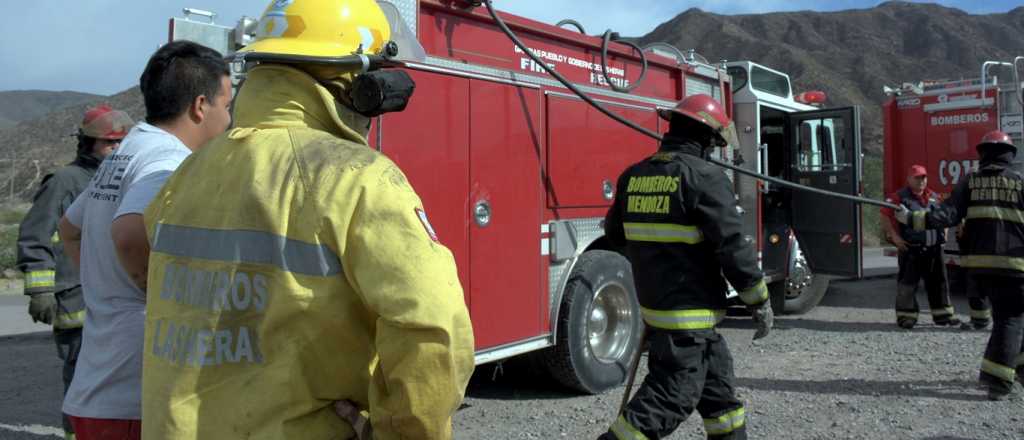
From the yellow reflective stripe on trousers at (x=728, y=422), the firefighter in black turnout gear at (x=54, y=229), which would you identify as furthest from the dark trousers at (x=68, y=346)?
the yellow reflective stripe on trousers at (x=728, y=422)

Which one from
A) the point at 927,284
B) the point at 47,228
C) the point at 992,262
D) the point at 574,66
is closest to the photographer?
the point at 47,228

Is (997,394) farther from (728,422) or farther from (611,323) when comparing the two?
(728,422)

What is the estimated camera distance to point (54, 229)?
14.3 ft

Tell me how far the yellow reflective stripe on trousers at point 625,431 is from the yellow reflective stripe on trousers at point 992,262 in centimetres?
335

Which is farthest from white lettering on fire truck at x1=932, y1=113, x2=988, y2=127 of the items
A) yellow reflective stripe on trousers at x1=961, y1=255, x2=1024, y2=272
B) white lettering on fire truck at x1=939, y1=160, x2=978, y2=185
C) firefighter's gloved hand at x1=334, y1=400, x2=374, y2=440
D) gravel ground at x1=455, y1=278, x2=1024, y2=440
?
firefighter's gloved hand at x1=334, y1=400, x2=374, y2=440

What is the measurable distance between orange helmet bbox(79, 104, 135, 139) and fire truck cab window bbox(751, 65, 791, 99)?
18.9ft

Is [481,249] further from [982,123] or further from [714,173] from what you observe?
[982,123]

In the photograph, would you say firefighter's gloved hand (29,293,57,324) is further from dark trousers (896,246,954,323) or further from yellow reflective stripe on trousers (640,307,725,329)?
dark trousers (896,246,954,323)

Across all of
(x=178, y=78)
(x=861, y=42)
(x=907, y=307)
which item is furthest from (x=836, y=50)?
(x=178, y=78)

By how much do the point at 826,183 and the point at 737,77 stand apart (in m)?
1.47

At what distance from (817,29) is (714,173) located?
232ft

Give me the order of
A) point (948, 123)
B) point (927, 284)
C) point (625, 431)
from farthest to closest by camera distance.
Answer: point (948, 123) < point (927, 284) < point (625, 431)

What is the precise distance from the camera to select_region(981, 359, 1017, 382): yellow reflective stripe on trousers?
5.30 m

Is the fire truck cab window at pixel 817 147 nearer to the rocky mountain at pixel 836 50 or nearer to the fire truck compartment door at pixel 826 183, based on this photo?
the fire truck compartment door at pixel 826 183
